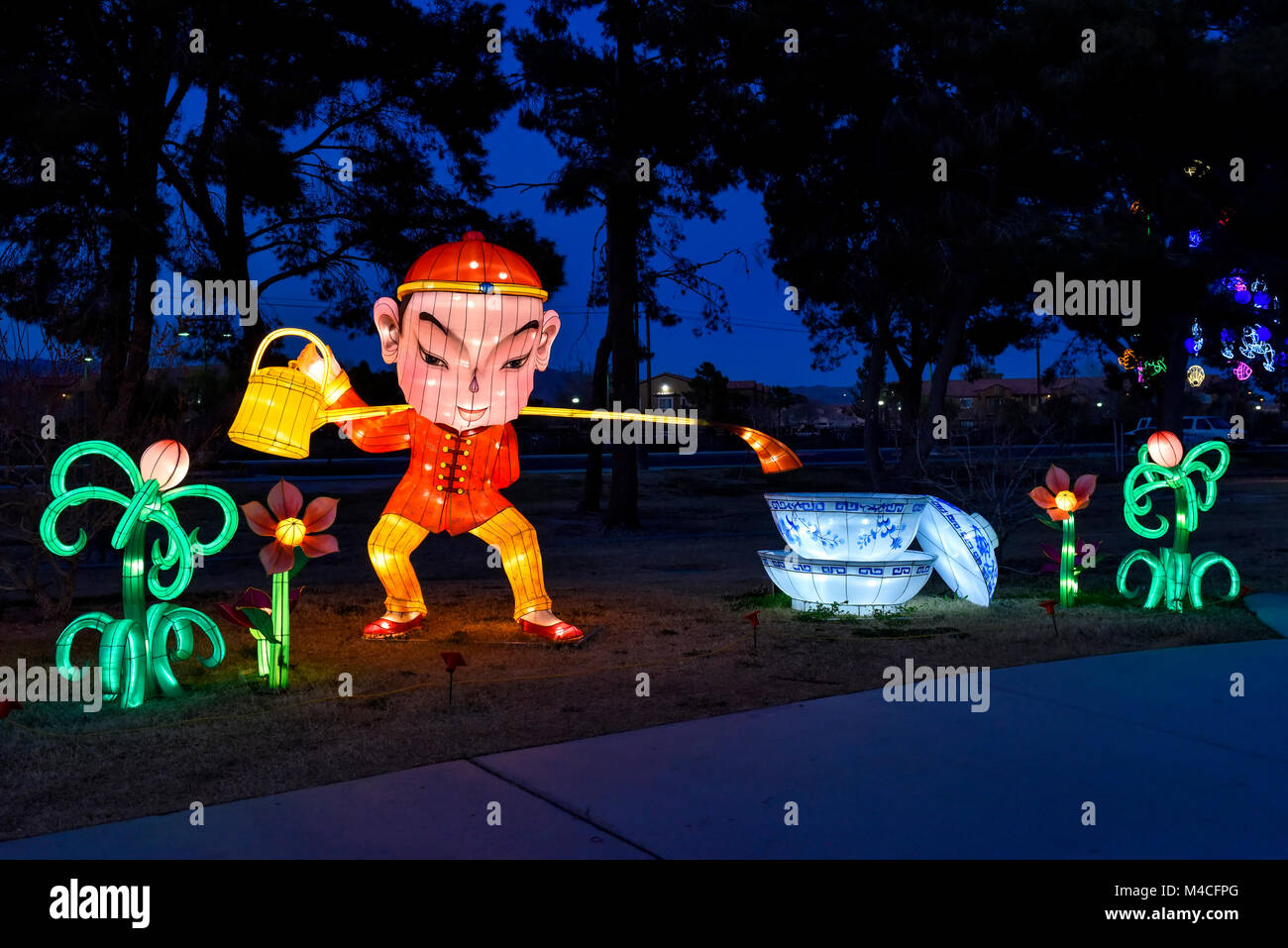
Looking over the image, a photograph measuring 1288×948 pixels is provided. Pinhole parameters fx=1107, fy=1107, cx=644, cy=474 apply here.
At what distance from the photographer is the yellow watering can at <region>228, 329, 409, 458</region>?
6.91 meters

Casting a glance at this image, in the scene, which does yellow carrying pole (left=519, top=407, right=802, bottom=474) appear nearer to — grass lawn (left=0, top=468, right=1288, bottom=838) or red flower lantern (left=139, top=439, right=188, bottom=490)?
grass lawn (left=0, top=468, right=1288, bottom=838)

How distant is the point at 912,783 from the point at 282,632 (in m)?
3.64

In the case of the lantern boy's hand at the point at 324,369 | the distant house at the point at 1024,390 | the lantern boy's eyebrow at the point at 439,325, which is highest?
the distant house at the point at 1024,390

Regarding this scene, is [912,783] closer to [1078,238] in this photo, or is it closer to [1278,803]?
[1278,803]

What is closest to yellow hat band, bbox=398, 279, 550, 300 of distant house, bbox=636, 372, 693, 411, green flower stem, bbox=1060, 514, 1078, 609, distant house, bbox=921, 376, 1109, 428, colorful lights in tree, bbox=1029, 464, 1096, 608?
colorful lights in tree, bbox=1029, 464, 1096, 608

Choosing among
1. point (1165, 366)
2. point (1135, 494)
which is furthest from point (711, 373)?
point (1135, 494)

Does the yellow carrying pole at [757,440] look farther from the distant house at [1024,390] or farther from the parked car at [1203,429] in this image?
the distant house at [1024,390]

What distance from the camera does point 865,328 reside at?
2347 cm

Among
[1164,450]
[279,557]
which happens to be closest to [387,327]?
[279,557]

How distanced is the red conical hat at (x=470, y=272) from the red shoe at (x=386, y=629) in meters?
2.26

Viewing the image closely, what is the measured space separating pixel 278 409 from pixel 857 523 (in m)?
4.21

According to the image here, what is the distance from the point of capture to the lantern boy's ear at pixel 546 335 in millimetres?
7680
